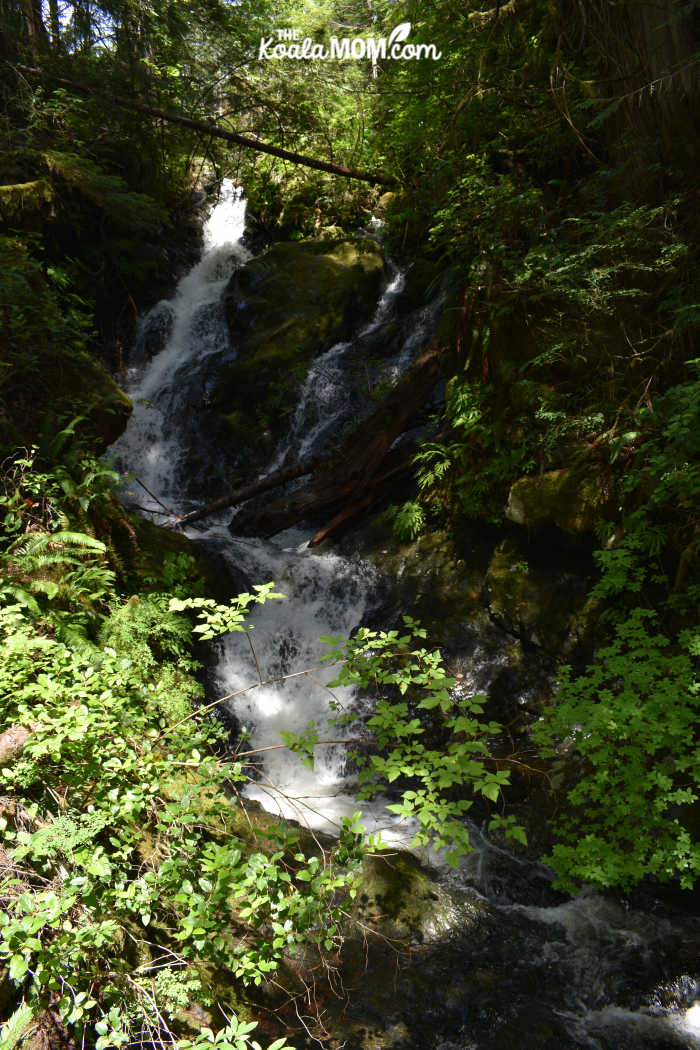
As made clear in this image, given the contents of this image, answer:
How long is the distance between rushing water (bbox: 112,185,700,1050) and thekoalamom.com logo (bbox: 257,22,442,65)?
16.5 ft

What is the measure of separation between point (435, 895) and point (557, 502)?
156 inches

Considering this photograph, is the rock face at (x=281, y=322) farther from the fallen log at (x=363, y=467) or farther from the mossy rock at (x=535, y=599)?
the mossy rock at (x=535, y=599)

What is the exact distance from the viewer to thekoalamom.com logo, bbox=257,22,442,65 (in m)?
10.2

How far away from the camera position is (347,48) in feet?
45.5

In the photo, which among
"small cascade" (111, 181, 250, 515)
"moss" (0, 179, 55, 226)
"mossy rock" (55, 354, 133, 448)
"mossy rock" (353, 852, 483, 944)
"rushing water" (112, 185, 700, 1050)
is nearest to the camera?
"rushing water" (112, 185, 700, 1050)

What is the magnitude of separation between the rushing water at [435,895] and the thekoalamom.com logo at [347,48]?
5.01 meters

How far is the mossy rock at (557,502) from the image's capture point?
19.2ft

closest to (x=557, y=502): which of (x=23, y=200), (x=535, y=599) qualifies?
(x=535, y=599)

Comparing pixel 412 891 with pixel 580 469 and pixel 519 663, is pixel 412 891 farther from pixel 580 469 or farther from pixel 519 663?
pixel 580 469

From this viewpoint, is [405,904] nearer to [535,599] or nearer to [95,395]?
[535,599]

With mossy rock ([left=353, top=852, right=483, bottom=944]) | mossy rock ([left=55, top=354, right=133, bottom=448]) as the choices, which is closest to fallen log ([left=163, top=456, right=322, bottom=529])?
mossy rock ([left=55, top=354, right=133, bottom=448])

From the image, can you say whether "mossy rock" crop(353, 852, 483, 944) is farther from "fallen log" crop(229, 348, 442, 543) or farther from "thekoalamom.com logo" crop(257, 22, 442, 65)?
"thekoalamom.com logo" crop(257, 22, 442, 65)

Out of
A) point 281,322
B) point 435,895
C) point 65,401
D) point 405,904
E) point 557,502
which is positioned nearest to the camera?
point 405,904

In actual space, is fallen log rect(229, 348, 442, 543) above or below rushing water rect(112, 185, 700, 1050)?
above
